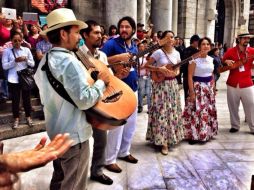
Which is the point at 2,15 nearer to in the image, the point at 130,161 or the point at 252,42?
the point at 130,161

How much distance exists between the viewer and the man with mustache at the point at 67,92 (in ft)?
6.89

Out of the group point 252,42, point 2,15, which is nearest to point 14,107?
point 2,15

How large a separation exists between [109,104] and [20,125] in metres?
3.38

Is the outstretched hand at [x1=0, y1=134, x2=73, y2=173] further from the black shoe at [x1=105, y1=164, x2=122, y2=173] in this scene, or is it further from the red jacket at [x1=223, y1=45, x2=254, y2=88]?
the red jacket at [x1=223, y1=45, x2=254, y2=88]

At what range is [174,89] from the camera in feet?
14.5

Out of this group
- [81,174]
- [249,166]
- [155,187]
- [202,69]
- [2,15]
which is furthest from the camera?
[2,15]

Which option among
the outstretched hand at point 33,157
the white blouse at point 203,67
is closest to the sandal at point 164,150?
the white blouse at point 203,67

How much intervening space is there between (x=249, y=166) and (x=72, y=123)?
2.77 metres

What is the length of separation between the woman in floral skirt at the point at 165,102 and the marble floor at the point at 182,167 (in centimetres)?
24

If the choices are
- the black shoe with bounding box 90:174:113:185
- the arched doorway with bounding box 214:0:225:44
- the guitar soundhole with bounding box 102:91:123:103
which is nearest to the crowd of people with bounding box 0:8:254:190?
the black shoe with bounding box 90:174:113:185

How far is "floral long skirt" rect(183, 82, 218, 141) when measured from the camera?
192 inches

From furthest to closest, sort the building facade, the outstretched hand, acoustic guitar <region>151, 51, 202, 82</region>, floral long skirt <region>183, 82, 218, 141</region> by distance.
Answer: the building facade
floral long skirt <region>183, 82, 218, 141</region>
acoustic guitar <region>151, 51, 202, 82</region>
the outstretched hand

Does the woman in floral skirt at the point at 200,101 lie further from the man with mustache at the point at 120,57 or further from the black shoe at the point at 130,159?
the man with mustache at the point at 120,57

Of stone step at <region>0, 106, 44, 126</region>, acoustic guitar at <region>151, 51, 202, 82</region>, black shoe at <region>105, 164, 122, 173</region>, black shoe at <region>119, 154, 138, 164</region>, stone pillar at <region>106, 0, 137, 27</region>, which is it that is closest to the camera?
black shoe at <region>105, 164, 122, 173</region>
